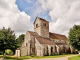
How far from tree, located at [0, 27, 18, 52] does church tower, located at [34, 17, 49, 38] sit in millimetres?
11869

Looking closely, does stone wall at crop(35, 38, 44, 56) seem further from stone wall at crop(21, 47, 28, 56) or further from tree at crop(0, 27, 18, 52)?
tree at crop(0, 27, 18, 52)

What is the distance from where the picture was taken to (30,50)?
96.9ft

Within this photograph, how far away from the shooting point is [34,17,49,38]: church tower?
3457 centimetres

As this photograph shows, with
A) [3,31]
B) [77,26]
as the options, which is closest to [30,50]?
[3,31]

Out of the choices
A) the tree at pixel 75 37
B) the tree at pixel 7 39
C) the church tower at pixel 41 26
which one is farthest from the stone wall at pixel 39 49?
the tree at pixel 75 37

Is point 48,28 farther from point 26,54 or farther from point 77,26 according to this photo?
point 26,54

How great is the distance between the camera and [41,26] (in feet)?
114

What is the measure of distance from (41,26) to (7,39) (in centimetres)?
1569

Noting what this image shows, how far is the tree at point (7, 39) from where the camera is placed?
25.5 meters

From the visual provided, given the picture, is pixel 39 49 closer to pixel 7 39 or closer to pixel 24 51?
pixel 24 51

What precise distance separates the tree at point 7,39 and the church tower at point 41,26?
11.9m

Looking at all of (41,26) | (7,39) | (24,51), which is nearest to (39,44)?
(24,51)

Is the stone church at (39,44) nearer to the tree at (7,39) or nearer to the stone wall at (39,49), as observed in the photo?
the stone wall at (39,49)

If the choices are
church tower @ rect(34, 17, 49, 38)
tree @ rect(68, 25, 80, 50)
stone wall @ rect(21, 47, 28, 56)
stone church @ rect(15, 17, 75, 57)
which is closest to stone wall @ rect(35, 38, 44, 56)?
stone church @ rect(15, 17, 75, 57)
